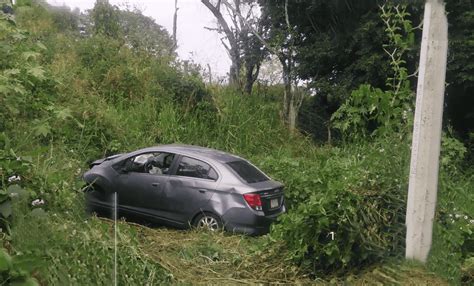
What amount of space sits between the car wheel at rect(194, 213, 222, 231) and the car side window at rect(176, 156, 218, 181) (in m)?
0.59

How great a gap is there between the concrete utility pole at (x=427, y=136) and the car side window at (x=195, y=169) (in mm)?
4361

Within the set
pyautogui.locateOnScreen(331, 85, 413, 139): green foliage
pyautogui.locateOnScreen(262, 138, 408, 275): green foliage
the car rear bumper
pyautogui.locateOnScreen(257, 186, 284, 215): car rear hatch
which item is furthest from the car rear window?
pyautogui.locateOnScreen(262, 138, 408, 275): green foliage

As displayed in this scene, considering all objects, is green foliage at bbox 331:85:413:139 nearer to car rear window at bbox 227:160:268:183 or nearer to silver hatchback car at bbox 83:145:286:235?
silver hatchback car at bbox 83:145:286:235

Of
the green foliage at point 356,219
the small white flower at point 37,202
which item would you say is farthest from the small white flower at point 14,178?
the green foliage at point 356,219

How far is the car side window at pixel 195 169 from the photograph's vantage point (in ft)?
26.7

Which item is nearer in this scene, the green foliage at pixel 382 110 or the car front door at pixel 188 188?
the green foliage at pixel 382 110

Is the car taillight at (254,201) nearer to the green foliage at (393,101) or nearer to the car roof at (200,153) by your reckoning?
the car roof at (200,153)

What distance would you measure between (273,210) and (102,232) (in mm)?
4618

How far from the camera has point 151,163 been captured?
864 centimetres

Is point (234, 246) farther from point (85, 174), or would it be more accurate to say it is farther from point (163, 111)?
point (163, 111)

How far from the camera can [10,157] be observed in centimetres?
383

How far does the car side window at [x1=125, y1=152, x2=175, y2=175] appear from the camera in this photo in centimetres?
852

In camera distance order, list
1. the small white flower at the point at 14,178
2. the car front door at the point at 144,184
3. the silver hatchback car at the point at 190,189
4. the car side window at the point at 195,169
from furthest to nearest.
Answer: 1. the car front door at the point at 144,184
2. the car side window at the point at 195,169
3. the silver hatchback car at the point at 190,189
4. the small white flower at the point at 14,178

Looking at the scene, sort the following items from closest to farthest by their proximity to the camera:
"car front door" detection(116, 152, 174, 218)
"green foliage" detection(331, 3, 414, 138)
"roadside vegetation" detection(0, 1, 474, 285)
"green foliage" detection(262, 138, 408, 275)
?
"roadside vegetation" detection(0, 1, 474, 285), "green foliage" detection(262, 138, 408, 275), "green foliage" detection(331, 3, 414, 138), "car front door" detection(116, 152, 174, 218)
